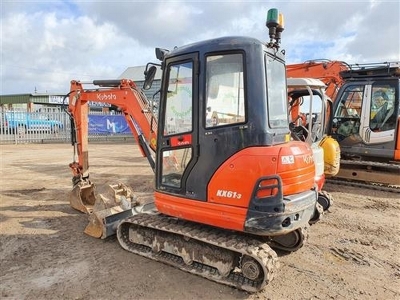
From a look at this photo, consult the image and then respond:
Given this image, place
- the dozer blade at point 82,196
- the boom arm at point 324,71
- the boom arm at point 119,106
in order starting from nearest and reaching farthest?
the boom arm at point 119,106
the dozer blade at point 82,196
the boom arm at point 324,71

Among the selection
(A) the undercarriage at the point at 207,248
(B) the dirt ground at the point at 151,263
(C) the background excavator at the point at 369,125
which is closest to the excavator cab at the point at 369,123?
(C) the background excavator at the point at 369,125

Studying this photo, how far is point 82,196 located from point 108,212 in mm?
1445

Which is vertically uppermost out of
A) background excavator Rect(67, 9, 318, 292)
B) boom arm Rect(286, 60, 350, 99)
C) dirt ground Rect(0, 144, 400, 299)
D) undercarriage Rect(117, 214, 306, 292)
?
boom arm Rect(286, 60, 350, 99)

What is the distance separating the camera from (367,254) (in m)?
4.79

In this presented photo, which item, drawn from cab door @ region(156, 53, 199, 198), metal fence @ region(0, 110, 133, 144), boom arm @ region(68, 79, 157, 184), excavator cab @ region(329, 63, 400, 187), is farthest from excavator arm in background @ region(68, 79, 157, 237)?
metal fence @ region(0, 110, 133, 144)

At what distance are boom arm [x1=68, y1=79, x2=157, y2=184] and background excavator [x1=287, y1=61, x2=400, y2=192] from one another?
4547 millimetres

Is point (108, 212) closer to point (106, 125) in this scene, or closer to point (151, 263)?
point (151, 263)

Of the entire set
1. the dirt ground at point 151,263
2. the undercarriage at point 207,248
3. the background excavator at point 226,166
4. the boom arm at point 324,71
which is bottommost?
the dirt ground at point 151,263

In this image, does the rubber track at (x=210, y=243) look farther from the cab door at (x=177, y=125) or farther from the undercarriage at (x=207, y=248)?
the cab door at (x=177, y=125)

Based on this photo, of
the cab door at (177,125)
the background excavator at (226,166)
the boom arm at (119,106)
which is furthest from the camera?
the boom arm at (119,106)

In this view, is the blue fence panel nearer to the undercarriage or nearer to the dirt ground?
the dirt ground

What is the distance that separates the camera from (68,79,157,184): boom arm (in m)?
5.37

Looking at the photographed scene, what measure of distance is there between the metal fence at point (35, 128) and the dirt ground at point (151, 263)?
43.8ft

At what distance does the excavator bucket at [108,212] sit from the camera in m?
4.92
